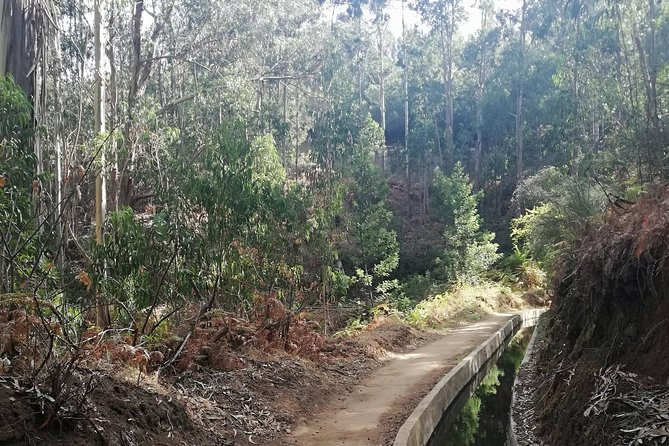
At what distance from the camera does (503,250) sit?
4106cm

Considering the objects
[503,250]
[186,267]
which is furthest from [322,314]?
[503,250]

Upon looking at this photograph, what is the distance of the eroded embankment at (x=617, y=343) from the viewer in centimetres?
602

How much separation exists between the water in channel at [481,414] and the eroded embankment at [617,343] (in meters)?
0.98

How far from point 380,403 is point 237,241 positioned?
4.10m

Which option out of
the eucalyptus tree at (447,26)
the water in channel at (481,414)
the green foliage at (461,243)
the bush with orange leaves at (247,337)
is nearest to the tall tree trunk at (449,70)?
the eucalyptus tree at (447,26)

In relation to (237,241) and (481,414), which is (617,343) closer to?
(481,414)

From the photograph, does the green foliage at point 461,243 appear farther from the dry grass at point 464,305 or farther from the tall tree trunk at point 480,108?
the tall tree trunk at point 480,108

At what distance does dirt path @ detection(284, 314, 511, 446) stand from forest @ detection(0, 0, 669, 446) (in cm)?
38

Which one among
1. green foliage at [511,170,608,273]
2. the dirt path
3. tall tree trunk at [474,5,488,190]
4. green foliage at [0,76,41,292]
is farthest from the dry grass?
tall tree trunk at [474,5,488,190]

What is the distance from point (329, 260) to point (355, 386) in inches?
232

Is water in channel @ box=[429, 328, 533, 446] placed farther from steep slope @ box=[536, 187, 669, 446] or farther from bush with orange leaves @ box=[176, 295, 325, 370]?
bush with orange leaves @ box=[176, 295, 325, 370]

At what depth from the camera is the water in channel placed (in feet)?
31.9

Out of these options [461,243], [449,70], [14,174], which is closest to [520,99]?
[449,70]

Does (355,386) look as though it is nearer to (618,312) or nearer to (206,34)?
(618,312)
